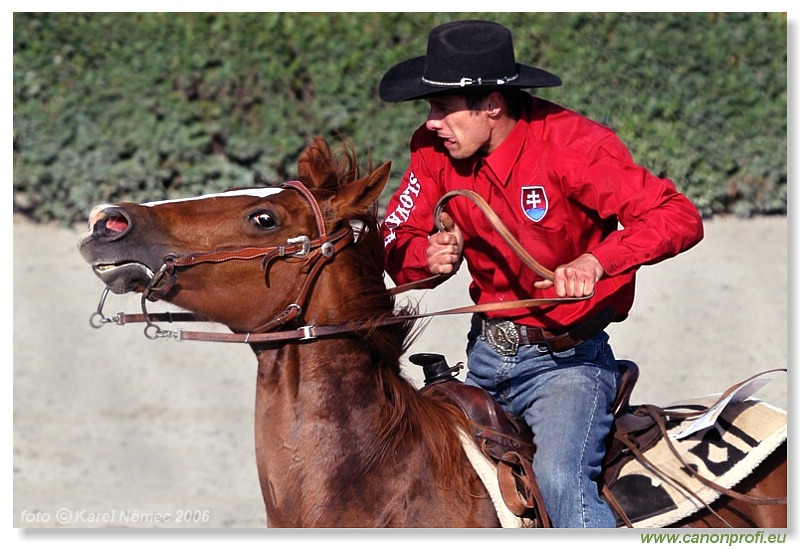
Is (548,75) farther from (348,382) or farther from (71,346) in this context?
(71,346)

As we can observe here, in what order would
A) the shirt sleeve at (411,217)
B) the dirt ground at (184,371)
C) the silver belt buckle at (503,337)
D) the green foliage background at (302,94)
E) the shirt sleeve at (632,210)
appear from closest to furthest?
the shirt sleeve at (632,210), the silver belt buckle at (503,337), the shirt sleeve at (411,217), the dirt ground at (184,371), the green foliage background at (302,94)

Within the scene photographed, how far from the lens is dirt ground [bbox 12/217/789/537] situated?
276 inches

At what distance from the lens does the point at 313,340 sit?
3283mm

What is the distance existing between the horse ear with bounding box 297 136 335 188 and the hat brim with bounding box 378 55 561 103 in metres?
0.29

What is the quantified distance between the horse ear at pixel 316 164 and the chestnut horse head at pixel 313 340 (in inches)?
3.4

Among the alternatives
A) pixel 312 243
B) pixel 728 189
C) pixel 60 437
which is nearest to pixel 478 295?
pixel 312 243

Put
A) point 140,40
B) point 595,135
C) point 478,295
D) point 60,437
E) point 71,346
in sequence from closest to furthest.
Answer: point 595,135 < point 478,295 < point 60,437 < point 71,346 < point 140,40

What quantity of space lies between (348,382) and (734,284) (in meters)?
6.45

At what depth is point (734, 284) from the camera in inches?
352

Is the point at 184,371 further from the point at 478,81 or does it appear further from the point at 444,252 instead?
the point at 478,81

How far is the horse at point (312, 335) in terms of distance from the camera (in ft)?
10.4

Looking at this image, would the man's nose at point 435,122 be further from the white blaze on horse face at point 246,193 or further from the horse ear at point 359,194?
the white blaze on horse face at point 246,193

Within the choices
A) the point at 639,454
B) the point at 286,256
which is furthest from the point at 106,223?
the point at 639,454

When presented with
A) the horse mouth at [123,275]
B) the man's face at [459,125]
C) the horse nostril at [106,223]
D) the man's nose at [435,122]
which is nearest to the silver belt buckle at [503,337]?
the man's face at [459,125]
